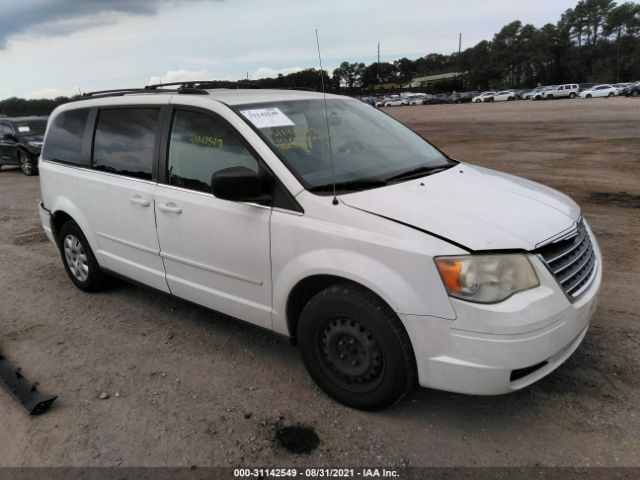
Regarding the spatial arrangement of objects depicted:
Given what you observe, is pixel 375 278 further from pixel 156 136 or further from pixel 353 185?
pixel 156 136

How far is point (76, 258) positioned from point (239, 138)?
2.63 meters

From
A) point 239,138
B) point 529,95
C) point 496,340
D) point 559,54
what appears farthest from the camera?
point 559,54

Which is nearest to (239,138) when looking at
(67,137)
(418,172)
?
(418,172)

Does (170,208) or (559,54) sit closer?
(170,208)

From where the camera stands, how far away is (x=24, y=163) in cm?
1518

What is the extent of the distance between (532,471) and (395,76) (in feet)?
438

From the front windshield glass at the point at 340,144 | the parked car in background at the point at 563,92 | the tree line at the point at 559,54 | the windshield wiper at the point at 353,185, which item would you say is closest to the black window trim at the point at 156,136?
the front windshield glass at the point at 340,144

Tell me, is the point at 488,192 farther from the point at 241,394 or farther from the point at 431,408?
the point at 241,394

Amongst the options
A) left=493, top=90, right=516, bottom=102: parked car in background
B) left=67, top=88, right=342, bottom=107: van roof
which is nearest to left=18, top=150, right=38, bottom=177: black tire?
left=67, top=88, right=342, bottom=107: van roof

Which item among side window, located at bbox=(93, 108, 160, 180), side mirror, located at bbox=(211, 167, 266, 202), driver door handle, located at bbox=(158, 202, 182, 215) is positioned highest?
side window, located at bbox=(93, 108, 160, 180)

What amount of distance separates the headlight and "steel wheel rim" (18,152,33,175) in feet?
50.4

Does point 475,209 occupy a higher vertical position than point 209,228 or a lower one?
higher

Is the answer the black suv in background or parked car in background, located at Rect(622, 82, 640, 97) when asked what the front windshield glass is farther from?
parked car in background, located at Rect(622, 82, 640, 97)

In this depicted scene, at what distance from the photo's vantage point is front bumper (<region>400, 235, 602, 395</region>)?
2508 mm
